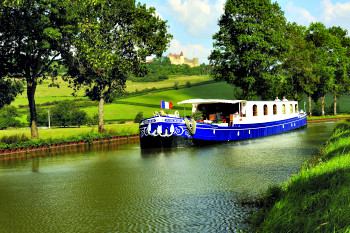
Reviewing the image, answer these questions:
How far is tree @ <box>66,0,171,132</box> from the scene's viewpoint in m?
33.4

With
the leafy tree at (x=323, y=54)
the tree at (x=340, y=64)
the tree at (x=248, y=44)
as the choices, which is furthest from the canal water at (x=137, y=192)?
the tree at (x=340, y=64)

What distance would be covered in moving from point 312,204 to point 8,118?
83407 mm

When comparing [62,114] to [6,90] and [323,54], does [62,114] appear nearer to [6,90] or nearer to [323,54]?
[6,90]

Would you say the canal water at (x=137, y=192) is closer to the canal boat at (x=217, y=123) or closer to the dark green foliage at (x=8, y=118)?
the canal boat at (x=217, y=123)

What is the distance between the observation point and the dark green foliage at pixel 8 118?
7814 centimetres

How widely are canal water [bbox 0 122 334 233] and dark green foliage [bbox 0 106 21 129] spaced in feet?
209

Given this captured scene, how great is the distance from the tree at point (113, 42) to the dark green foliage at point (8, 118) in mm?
48146

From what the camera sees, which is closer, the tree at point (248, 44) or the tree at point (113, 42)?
the tree at point (113, 42)

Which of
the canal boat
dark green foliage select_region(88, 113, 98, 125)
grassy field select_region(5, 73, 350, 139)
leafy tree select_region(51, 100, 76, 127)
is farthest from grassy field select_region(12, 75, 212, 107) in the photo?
the canal boat

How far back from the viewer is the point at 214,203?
31.6ft

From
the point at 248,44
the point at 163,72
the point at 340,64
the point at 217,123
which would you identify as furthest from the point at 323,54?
the point at 163,72

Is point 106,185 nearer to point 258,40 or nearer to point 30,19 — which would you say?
point 30,19

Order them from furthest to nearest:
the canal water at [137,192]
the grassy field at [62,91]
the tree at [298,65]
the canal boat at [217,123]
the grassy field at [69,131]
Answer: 1. the grassy field at [62,91]
2. the tree at [298,65]
3. the grassy field at [69,131]
4. the canal boat at [217,123]
5. the canal water at [137,192]

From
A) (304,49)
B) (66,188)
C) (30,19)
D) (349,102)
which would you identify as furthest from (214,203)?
(349,102)
